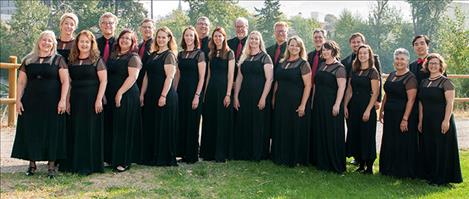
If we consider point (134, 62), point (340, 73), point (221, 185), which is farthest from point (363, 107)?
point (134, 62)

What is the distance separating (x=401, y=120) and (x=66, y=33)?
15.6 feet

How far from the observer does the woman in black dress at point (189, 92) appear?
790cm

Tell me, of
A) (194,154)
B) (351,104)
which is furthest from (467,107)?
(194,154)

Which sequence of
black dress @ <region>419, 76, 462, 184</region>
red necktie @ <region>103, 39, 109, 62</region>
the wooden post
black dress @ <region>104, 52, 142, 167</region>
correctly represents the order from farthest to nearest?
1. the wooden post
2. red necktie @ <region>103, 39, 109, 62</region>
3. black dress @ <region>104, 52, 142, 167</region>
4. black dress @ <region>419, 76, 462, 184</region>

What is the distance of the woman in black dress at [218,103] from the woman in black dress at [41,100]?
2.27 metres

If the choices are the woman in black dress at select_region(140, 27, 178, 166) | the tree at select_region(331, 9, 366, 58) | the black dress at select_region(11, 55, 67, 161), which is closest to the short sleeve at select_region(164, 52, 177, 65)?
the woman in black dress at select_region(140, 27, 178, 166)

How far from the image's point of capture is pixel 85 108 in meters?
7.07

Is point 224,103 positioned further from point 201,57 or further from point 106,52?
point 106,52

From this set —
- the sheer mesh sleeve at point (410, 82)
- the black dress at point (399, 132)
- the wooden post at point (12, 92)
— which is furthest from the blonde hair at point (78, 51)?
the wooden post at point (12, 92)

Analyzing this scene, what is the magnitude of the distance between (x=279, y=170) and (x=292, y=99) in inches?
42.3

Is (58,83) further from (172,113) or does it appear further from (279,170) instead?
(279,170)

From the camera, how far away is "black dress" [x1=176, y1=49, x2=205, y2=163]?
7930mm

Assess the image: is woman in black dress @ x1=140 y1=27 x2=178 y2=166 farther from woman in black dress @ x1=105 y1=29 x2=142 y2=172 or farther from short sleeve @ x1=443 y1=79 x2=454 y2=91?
short sleeve @ x1=443 y1=79 x2=454 y2=91

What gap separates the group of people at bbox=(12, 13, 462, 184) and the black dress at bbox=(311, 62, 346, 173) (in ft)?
0.05
